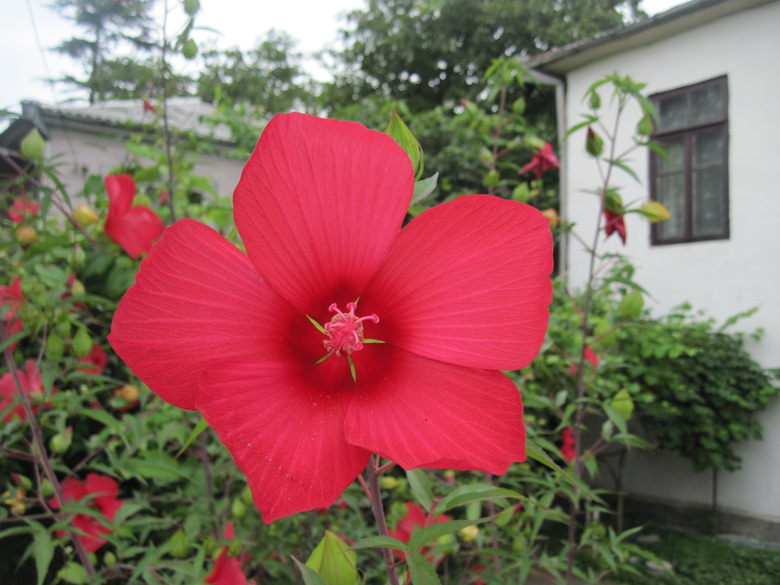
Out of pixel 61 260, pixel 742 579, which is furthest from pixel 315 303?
pixel 742 579

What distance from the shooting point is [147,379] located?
30cm

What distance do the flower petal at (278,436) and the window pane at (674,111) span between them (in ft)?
17.0

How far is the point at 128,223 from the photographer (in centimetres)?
107

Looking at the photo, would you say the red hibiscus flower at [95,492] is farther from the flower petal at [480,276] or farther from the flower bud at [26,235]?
the flower petal at [480,276]

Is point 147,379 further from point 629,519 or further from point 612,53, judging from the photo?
point 612,53

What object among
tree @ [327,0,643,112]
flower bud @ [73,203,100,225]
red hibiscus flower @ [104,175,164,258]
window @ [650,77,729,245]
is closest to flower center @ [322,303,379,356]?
red hibiscus flower @ [104,175,164,258]

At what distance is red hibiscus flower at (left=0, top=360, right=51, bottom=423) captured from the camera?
0.93 meters

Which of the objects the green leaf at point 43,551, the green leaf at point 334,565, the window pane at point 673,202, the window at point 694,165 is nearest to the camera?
the green leaf at point 334,565

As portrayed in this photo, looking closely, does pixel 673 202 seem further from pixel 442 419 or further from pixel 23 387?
pixel 442 419

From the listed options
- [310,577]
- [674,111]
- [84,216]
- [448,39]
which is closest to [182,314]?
[310,577]

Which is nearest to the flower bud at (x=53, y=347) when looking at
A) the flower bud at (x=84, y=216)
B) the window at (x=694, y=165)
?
the flower bud at (x=84, y=216)

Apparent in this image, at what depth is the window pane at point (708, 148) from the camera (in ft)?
14.9

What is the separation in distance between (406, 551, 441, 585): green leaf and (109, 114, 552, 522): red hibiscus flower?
10cm

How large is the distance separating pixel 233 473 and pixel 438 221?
0.93 meters
